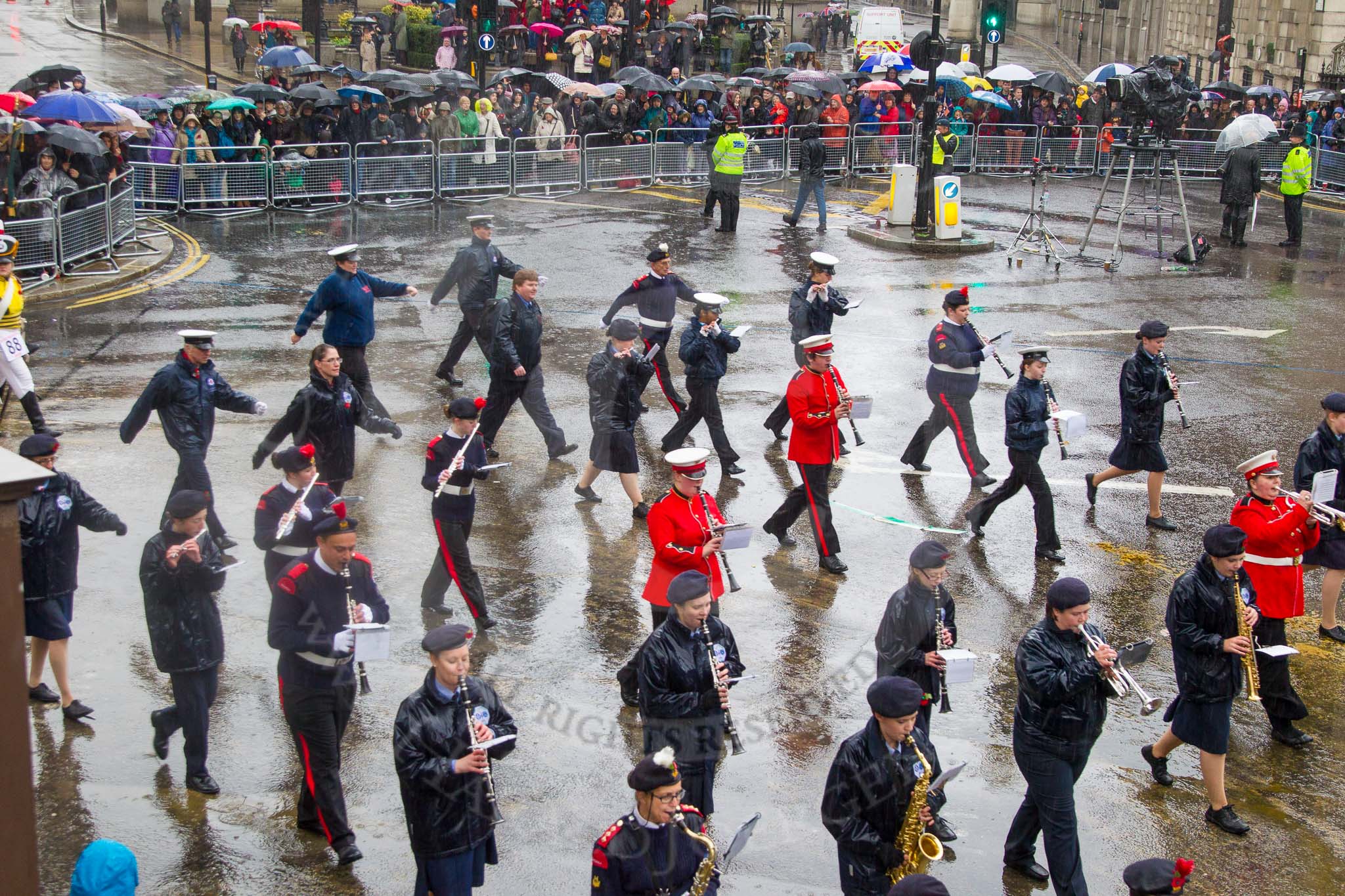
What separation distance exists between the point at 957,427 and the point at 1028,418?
61.2 inches

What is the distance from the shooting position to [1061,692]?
274 inches

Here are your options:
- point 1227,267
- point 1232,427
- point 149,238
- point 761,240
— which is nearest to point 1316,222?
point 1227,267

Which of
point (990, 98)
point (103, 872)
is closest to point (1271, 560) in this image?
point (103, 872)

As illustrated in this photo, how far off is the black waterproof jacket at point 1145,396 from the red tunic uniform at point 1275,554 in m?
2.85

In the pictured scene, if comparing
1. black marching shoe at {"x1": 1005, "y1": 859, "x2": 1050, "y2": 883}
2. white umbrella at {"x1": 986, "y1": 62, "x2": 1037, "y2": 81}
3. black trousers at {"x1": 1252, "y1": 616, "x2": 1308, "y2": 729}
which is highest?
white umbrella at {"x1": 986, "y1": 62, "x2": 1037, "y2": 81}

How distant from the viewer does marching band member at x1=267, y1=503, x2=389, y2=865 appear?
23.5 ft

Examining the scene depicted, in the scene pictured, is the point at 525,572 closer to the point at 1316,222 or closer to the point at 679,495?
the point at 679,495

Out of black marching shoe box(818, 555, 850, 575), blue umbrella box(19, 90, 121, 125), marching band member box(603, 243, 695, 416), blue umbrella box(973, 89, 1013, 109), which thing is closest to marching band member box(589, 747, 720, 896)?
black marching shoe box(818, 555, 850, 575)

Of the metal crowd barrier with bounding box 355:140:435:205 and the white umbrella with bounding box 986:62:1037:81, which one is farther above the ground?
the white umbrella with bounding box 986:62:1037:81

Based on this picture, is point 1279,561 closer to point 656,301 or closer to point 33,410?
point 656,301

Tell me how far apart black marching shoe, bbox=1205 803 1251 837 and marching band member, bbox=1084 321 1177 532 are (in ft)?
14.9

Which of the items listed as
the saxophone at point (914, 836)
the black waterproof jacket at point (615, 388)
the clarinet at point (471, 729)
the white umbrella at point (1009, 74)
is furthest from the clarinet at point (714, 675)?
the white umbrella at point (1009, 74)

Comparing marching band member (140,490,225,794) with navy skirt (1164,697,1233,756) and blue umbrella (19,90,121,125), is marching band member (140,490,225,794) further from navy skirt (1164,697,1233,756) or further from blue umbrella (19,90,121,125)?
blue umbrella (19,90,121,125)

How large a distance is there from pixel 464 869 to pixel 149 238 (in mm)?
17885
